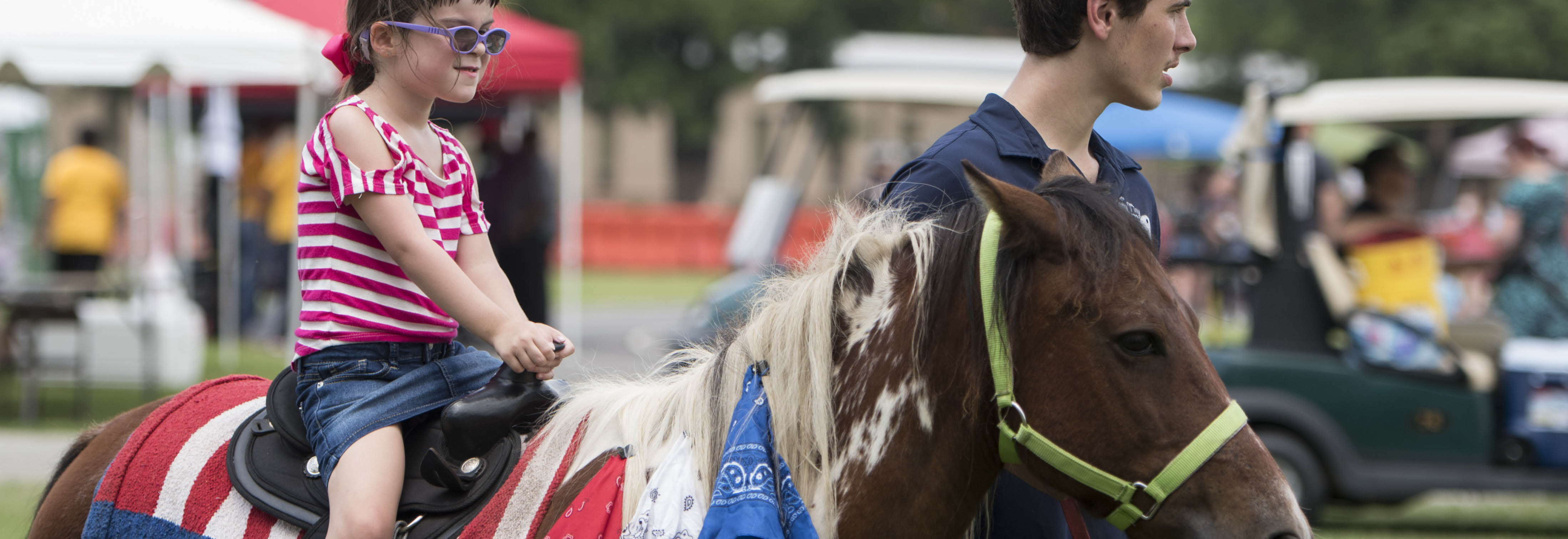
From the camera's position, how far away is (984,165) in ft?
6.77

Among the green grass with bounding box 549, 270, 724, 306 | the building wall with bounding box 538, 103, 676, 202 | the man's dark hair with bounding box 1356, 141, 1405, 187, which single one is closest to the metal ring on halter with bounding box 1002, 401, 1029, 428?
the man's dark hair with bounding box 1356, 141, 1405, 187

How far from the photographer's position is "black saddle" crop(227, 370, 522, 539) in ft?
6.28

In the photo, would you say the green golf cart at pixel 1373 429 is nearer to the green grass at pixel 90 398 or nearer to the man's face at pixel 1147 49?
the man's face at pixel 1147 49

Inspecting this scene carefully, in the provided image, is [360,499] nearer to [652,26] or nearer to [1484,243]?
[1484,243]

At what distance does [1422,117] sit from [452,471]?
6.90m

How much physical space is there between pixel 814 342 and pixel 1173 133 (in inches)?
581

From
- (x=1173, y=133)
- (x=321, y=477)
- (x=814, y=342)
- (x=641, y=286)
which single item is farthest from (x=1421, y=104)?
(x=641, y=286)

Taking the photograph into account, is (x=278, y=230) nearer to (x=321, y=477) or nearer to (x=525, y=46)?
(x=525, y=46)

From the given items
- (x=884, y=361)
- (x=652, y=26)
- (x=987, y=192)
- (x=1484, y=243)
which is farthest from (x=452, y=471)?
(x=652, y=26)

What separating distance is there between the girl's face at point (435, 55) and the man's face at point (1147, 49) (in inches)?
43.8

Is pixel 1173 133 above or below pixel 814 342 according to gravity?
above

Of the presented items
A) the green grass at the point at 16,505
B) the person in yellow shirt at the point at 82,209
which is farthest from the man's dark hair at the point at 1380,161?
the person in yellow shirt at the point at 82,209

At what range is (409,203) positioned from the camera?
194cm

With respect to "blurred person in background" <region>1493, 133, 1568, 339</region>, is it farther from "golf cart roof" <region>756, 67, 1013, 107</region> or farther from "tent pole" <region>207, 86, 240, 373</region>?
"tent pole" <region>207, 86, 240, 373</region>
